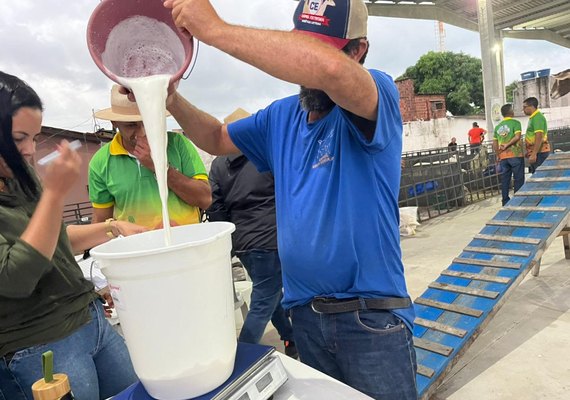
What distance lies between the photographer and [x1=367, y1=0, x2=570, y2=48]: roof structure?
672 inches

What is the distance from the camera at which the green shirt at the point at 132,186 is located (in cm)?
193

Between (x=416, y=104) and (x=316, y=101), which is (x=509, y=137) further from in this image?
(x=416, y=104)

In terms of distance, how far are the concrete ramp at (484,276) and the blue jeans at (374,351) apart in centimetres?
98

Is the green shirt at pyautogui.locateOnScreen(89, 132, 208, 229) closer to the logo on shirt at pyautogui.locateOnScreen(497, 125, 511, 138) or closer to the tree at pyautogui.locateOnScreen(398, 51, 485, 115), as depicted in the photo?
the logo on shirt at pyautogui.locateOnScreen(497, 125, 511, 138)

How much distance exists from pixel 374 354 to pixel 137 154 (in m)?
1.28

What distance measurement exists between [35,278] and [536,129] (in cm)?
727

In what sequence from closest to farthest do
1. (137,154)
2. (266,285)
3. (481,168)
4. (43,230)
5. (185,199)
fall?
(43,230) < (137,154) < (185,199) < (266,285) < (481,168)

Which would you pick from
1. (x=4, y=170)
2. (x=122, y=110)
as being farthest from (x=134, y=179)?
(x=4, y=170)

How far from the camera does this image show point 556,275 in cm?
404

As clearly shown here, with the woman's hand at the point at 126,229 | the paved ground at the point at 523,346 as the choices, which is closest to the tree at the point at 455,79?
the paved ground at the point at 523,346

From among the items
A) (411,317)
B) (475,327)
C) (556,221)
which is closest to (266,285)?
(475,327)

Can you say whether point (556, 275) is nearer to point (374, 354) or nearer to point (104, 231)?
point (374, 354)

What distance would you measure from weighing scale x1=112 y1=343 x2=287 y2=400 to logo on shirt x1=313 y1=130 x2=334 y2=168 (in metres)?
0.56

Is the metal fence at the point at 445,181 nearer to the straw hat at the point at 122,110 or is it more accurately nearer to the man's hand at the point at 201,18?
the straw hat at the point at 122,110
